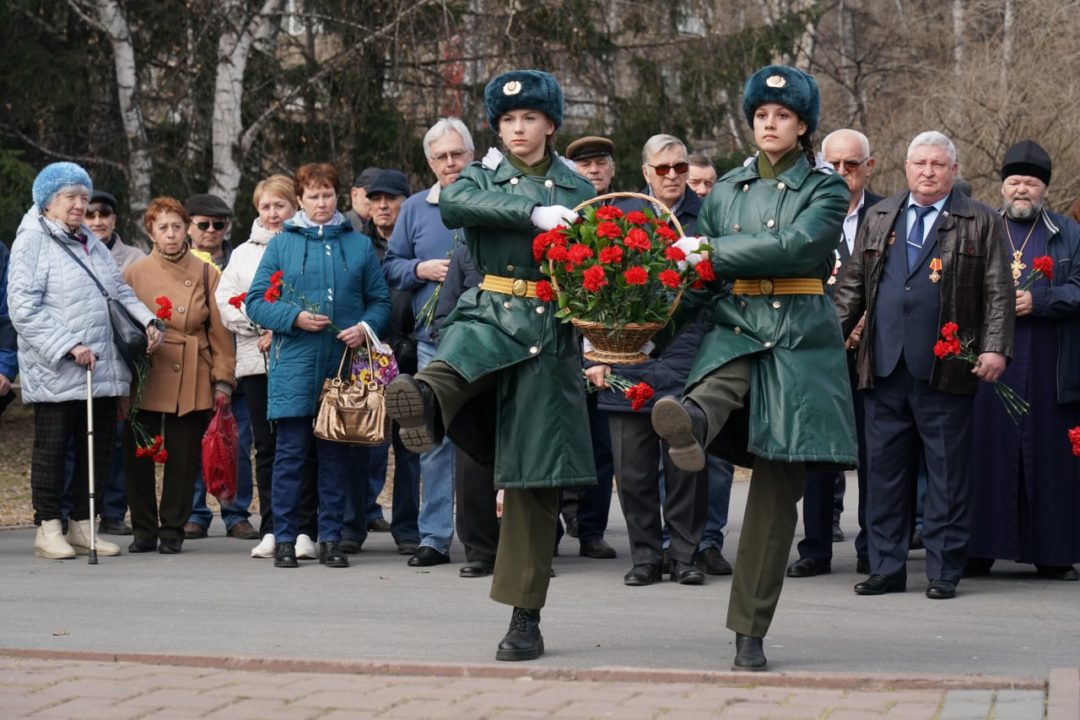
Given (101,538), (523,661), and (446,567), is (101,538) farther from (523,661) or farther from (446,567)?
(523,661)

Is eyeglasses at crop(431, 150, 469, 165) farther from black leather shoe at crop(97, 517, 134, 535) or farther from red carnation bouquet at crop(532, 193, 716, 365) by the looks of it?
red carnation bouquet at crop(532, 193, 716, 365)

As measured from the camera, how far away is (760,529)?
22.8ft

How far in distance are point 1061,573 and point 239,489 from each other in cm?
540

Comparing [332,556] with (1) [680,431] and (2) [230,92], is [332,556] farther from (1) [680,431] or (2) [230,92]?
(2) [230,92]

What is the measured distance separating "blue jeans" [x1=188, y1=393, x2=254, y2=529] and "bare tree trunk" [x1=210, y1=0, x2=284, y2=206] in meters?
6.23

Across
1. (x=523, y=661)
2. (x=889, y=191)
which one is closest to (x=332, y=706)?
(x=523, y=661)

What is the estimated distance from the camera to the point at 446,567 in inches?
404

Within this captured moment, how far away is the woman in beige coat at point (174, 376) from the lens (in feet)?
36.2

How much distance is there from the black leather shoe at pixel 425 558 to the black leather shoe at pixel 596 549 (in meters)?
0.97

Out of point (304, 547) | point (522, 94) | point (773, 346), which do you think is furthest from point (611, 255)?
point (304, 547)

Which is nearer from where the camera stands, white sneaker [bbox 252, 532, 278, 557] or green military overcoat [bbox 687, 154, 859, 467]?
green military overcoat [bbox 687, 154, 859, 467]

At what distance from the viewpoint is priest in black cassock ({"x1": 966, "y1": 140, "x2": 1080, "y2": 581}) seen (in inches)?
388

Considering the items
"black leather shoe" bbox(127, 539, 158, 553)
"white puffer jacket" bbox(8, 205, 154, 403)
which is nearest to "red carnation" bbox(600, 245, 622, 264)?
"white puffer jacket" bbox(8, 205, 154, 403)

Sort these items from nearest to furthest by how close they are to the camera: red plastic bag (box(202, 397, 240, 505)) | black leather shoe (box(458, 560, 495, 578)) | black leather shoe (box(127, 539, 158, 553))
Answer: black leather shoe (box(458, 560, 495, 578)) → black leather shoe (box(127, 539, 158, 553)) → red plastic bag (box(202, 397, 240, 505))
